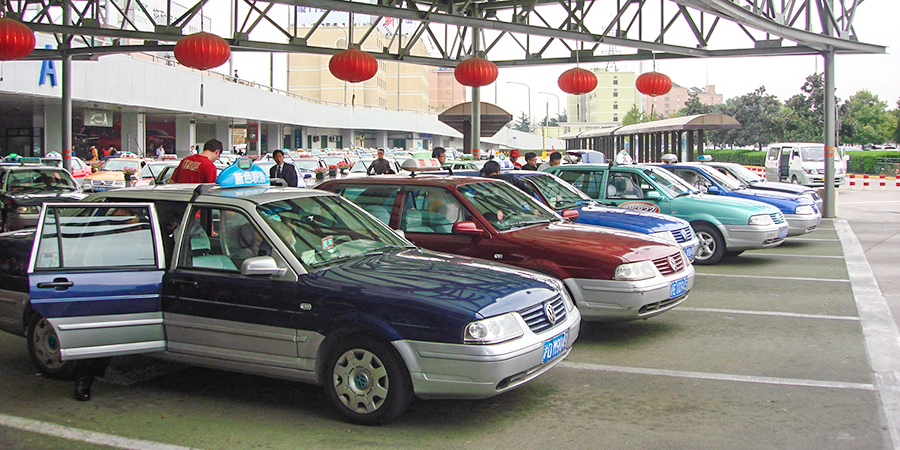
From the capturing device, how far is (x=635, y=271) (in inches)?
275

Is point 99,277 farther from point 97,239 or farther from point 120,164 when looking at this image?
point 120,164

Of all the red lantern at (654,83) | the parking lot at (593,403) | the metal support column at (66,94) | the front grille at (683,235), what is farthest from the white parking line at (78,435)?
the metal support column at (66,94)

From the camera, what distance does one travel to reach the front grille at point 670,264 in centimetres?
725

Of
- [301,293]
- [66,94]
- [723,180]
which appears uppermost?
[66,94]

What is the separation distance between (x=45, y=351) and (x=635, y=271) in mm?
4880

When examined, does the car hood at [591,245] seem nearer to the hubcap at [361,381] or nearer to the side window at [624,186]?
the hubcap at [361,381]

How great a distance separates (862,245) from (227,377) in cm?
1324

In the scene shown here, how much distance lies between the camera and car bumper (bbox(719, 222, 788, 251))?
12.0 m

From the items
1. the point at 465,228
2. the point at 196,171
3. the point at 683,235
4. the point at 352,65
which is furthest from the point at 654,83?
the point at 196,171

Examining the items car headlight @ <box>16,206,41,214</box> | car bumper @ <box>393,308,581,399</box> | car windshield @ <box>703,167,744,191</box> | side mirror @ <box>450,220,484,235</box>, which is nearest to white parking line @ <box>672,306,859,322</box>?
side mirror @ <box>450,220,484,235</box>

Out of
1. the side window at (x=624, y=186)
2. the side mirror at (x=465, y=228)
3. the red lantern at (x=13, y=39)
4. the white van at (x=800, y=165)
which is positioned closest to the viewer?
the side mirror at (x=465, y=228)

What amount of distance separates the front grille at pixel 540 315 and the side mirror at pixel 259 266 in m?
1.62

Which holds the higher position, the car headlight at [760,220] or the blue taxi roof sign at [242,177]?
the blue taxi roof sign at [242,177]

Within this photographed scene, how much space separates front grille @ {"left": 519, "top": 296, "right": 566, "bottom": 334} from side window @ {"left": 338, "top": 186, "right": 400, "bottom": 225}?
289cm
